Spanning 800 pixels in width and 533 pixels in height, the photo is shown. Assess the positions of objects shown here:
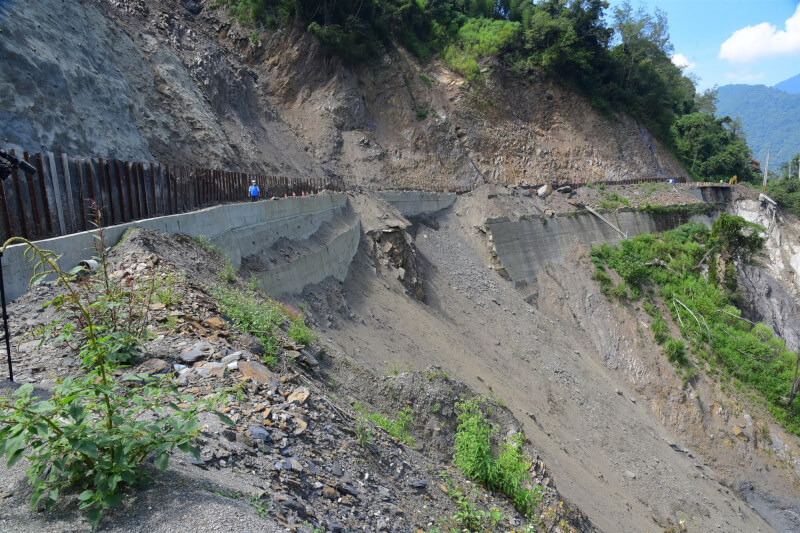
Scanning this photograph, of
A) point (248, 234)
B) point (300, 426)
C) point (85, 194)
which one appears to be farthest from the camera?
point (248, 234)

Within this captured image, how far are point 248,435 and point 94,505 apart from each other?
1.39 meters

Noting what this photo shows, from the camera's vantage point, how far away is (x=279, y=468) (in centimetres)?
392

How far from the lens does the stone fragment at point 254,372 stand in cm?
498

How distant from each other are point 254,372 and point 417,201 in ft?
63.6

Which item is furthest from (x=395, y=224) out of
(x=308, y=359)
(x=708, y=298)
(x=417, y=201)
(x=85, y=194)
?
(x=708, y=298)

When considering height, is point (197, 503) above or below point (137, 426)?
below

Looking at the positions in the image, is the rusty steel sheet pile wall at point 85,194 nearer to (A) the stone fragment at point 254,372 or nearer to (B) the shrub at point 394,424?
(A) the stone fragment at point 254,372

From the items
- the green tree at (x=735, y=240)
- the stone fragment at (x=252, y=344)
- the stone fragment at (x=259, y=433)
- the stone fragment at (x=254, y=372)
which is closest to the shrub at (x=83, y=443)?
the stone fragment at (x=259, y=433)

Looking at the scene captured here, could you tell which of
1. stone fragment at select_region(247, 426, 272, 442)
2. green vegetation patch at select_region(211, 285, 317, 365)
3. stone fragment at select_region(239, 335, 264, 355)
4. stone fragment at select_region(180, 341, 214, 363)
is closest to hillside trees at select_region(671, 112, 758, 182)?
green vegetation patch at select_region(211, 285, 317, 365)

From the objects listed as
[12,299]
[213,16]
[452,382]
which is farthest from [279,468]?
[213,16]

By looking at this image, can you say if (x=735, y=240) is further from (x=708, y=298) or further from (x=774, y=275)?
(x=774, y=275)

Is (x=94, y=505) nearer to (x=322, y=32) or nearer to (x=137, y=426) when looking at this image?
(x=137, y=426)

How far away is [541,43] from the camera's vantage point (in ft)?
130

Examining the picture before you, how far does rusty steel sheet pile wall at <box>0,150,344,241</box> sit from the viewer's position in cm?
677
